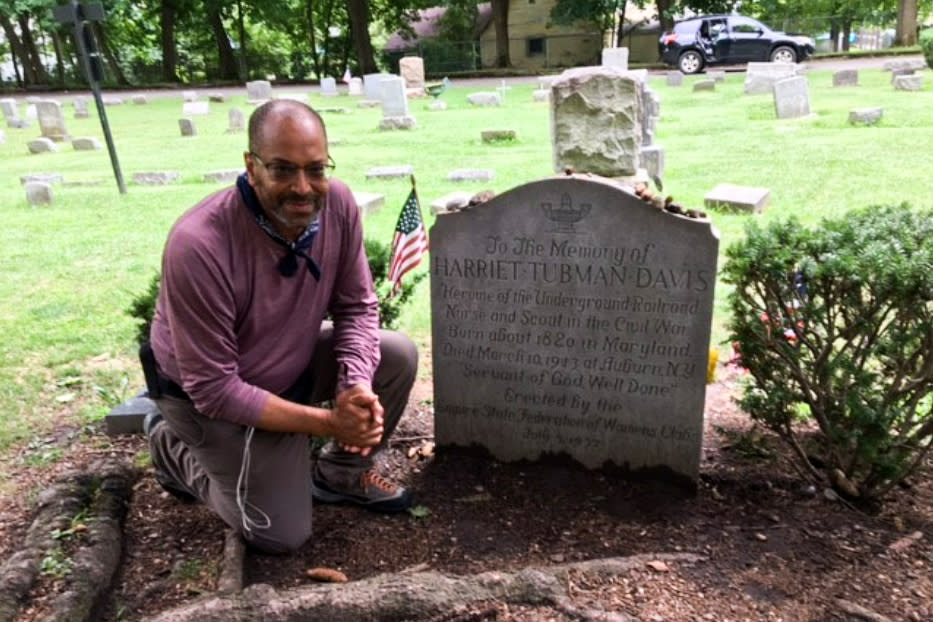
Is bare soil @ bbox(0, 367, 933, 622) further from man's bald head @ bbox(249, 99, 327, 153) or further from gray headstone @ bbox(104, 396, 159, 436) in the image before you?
man's bald head @ bbox(249, 99, 327, 153)

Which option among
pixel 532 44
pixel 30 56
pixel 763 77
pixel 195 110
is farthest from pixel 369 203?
pixel 532 44

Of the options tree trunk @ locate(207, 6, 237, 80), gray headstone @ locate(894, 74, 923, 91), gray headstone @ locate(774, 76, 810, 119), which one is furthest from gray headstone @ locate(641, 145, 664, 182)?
tree trunk @ locate(207, 6, 237, 80)

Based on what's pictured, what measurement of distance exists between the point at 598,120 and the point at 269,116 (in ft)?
19.1

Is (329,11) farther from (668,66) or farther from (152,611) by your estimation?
(152,611)

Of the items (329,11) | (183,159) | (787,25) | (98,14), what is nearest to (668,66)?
(787,25)

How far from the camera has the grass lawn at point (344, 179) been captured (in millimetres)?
4863

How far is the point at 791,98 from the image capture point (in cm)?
1434

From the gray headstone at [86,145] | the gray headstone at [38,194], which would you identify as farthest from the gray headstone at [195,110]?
the gray headstone at [38,194]

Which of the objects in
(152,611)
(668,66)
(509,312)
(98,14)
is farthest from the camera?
(668,66)

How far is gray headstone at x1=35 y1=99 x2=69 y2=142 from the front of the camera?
58.7 feet

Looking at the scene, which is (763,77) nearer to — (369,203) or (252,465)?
(369,203)

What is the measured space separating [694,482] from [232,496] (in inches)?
70.4

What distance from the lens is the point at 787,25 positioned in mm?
40688

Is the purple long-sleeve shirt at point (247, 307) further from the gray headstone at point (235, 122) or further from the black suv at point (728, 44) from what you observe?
the black suv at point (728, 44)
